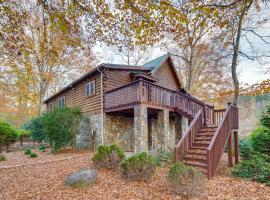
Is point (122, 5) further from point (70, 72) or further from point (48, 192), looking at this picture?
point (70, 72)

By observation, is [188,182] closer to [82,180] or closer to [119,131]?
[82,180]

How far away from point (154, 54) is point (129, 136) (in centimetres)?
1638

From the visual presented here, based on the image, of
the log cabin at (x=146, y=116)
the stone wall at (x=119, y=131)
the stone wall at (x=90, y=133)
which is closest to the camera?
the log cabin at (x=146, y=116)

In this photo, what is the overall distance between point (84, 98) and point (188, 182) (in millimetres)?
10111

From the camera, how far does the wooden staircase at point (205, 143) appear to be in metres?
6.64

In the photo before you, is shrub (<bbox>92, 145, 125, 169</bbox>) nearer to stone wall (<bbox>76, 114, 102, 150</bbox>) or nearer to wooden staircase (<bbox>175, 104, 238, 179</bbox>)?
wooden staircase (<bbox>175, 104, 238, 179</bbox>)

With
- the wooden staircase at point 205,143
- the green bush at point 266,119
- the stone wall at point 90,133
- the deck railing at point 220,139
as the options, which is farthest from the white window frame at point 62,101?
the green bush at point 266,119

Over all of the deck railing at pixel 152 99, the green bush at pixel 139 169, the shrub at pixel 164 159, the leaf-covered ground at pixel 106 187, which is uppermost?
the deck railing at pixel 152 99

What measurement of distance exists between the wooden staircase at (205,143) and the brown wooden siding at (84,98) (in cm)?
576

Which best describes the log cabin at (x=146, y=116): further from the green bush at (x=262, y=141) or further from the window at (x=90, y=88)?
Result: the green bush at (x=262, y=141)

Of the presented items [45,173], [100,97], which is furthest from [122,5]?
[100,97]

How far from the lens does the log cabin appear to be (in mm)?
7738

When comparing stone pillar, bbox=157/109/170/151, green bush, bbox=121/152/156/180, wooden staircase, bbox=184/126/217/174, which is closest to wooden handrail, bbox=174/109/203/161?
wooden staircase, bbox=184/126/217/174

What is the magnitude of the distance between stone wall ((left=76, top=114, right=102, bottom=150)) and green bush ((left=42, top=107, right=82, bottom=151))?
1087 mm
